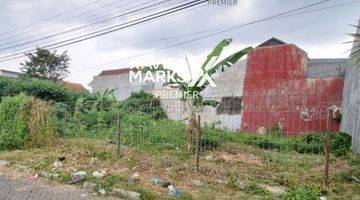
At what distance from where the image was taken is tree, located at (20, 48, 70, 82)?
36500 mm

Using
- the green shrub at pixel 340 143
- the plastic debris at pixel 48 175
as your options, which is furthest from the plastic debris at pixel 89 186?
the green shrub at pixel 340 143

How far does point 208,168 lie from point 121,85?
63.1 feet

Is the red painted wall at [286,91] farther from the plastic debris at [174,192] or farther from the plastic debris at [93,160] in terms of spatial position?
the plastic debris at [174,192]

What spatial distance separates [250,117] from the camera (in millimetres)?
15789

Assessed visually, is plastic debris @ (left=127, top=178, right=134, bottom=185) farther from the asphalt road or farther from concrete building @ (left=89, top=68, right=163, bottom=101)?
concrete building @ (left=89, top=68, right=163, bottom=101)

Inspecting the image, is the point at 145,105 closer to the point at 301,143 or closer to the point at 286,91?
the point at 286,91

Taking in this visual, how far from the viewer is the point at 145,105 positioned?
1900 centimetres

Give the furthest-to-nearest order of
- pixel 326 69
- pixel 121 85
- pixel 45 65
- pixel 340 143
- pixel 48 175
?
pixel 45 65 < pixel 121 85 < pixel 326 69 < pixel 340 143 < pixel 48 175

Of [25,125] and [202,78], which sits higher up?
[202,78]

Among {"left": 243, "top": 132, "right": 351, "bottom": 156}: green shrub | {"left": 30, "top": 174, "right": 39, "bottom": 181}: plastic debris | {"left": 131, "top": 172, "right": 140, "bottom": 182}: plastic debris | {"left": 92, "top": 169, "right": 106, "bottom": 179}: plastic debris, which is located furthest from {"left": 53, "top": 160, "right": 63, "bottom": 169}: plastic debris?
{"left": 243, "top": 132, "right": 351, "bottom": 156}: green shrub

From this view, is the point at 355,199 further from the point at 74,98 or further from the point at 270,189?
the point at 74,98

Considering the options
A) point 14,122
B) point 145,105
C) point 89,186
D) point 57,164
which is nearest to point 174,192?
point 89,186

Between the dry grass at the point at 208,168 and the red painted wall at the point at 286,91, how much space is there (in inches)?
190

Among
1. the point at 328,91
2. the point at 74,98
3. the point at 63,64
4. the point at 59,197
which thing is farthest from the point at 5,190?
the point at 63,64
